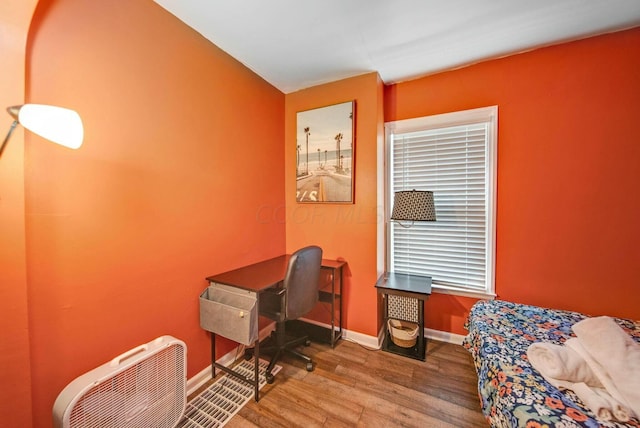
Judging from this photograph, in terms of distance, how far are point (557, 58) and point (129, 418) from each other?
3683mm

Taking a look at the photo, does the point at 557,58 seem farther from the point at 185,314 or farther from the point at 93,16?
the point at 185,314

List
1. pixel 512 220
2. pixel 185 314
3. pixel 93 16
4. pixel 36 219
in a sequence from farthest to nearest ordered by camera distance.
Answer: pixel 512 220 → pixel 185 314 → pixel 93 16 → pixel 36 219

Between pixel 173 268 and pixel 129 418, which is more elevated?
pixel 173 268

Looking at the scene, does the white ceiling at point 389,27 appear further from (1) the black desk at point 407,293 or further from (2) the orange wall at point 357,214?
(1) the black desk at point 407,293

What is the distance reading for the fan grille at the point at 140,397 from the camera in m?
1.00

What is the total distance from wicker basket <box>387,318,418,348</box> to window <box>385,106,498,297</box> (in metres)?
0.47

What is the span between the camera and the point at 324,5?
1.48 meters

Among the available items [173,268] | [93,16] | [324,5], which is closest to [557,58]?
[324,5]

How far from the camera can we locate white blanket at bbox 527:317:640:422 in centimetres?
91

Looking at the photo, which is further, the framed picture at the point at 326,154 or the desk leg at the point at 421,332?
the framed picture at the point at 326,154

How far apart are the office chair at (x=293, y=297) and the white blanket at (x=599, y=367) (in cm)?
138

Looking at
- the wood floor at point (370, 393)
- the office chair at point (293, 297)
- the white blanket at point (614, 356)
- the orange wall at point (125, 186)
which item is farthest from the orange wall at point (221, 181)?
the white blanket at point (614, 356)

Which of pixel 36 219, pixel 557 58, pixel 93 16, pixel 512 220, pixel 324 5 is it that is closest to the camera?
pixel 36 219

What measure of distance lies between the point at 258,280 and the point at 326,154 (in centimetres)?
141
